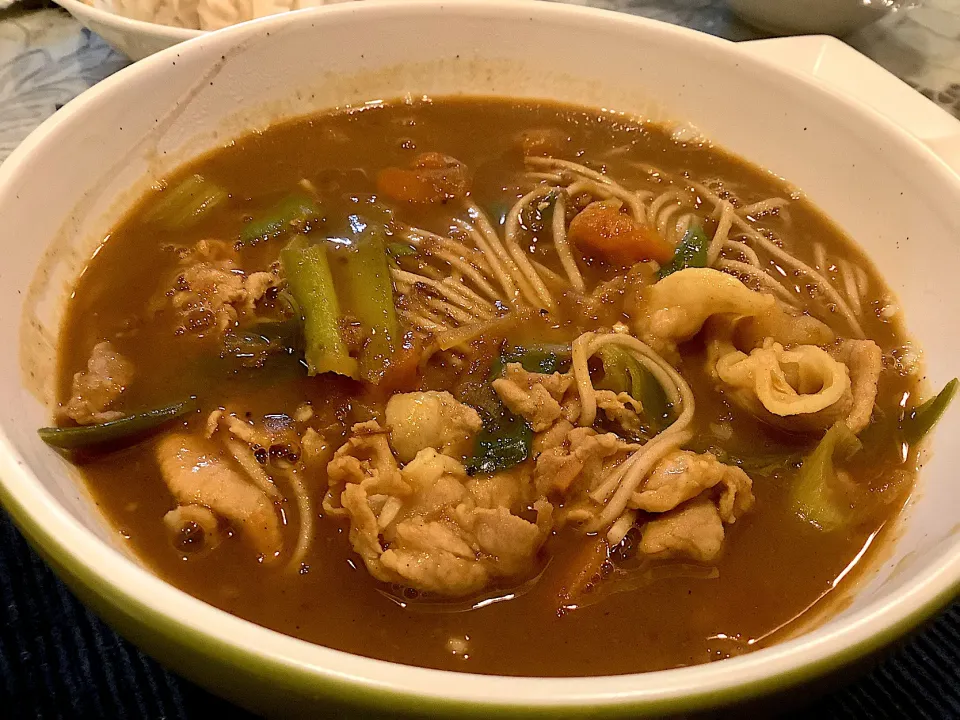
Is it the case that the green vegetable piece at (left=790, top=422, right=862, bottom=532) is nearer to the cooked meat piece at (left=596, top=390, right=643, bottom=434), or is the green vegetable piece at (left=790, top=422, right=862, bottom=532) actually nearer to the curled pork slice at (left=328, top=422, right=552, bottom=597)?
the cooked meat piece at (left=596, top=390, right=643, bottom=434)

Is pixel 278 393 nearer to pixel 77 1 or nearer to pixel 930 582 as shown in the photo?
pixel 930 582

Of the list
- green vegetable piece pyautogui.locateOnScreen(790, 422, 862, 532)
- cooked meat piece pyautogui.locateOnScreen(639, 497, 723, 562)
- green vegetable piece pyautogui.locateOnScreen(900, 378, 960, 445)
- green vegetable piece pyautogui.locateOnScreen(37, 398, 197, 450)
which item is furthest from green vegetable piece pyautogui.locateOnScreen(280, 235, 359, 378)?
green vegetable piece pyautogui.locateOnScreen(900, 378, 960, 445)

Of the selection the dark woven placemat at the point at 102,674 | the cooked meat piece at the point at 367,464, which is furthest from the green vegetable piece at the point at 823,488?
the cooked meat piece at the point at 367,464

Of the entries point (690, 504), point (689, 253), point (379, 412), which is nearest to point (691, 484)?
point (690, 504)

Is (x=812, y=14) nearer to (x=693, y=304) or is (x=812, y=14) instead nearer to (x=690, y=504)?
(x=693, y=304)

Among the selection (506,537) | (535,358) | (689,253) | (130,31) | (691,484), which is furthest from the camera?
(130,31)

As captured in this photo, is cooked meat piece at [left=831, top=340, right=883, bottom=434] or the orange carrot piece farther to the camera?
cooked meat piece at [left=831, top=340, right=883, bottom=434]

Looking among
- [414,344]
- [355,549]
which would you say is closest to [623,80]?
[414,344]
